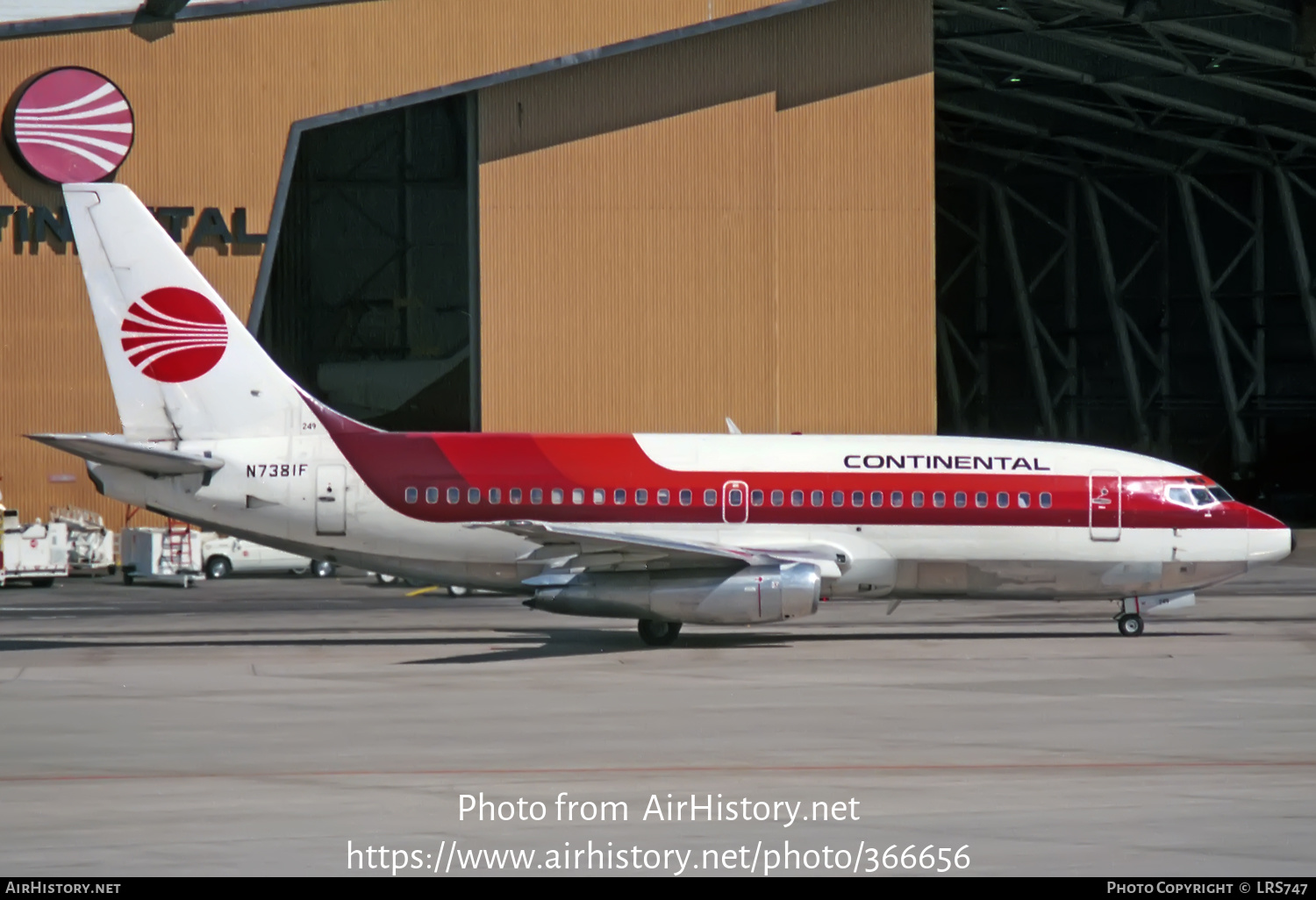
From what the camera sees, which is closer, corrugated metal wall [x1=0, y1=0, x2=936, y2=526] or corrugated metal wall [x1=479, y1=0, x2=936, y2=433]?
corrugated metal wall [x1=0, y1=0, x2=936, y2=526]

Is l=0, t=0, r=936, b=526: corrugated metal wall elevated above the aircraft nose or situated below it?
above

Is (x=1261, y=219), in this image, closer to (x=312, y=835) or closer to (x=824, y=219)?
(x=824, y=219)

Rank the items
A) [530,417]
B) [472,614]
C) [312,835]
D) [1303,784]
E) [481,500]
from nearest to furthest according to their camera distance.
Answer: [312,835], [1303,784], [481,500], [472,614], [530,417]

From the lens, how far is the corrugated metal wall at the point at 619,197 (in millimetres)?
47188

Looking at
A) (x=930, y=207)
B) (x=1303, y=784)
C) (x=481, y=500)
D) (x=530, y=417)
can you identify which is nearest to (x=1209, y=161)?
(x=930, y=207)

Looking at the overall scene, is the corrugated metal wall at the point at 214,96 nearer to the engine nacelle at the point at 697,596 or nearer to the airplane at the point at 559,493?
the airplane at the point at 559,493

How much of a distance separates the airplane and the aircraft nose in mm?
34

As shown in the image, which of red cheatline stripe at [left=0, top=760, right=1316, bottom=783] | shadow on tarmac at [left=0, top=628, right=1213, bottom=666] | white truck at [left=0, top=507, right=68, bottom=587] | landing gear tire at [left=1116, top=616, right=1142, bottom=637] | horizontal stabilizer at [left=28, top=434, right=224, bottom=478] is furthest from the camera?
white truck at [left=0, top=507, right=68, bottom=587]

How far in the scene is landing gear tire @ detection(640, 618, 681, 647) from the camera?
27.7 m

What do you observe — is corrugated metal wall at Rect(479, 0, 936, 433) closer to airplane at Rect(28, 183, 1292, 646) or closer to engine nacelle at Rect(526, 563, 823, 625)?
airplane at Rect(28, 183, 1292, 646)

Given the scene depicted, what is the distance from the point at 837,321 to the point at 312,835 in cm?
3855

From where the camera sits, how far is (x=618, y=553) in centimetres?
2688

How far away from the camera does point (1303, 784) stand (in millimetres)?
14852

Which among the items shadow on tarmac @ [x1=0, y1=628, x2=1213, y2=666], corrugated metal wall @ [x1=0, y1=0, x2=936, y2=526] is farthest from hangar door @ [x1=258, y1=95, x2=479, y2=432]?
shadow on tarmac @ [x1=0, y1=628, x2=1213, y2=666]
